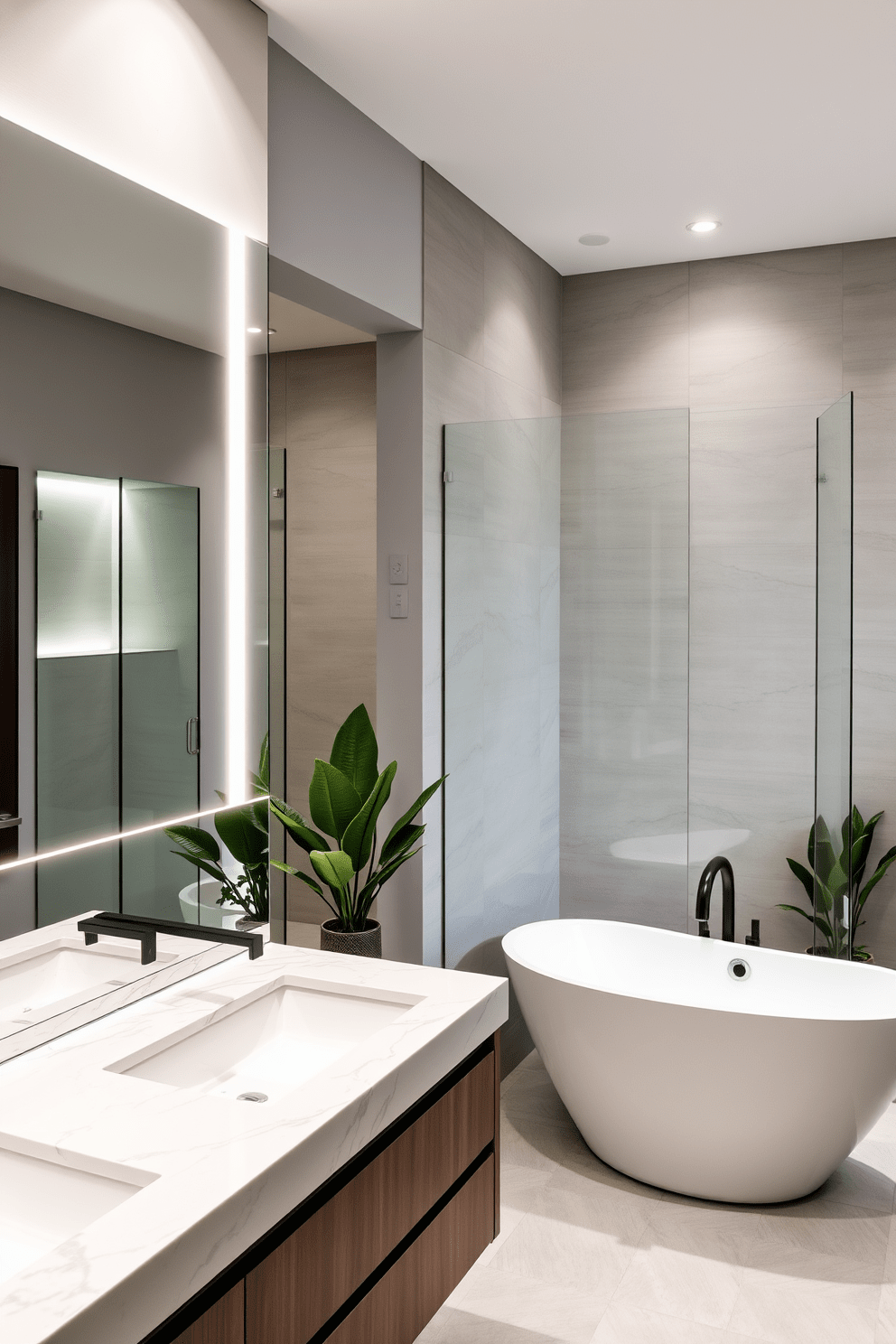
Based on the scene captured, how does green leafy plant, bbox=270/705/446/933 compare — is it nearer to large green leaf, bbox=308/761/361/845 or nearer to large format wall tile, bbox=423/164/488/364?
large green leaf, bbox=308/761/361/845

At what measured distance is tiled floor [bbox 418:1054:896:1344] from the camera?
2.20 metres

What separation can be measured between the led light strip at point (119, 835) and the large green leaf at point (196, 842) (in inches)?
0.6

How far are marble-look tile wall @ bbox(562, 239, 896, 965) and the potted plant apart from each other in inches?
33.7

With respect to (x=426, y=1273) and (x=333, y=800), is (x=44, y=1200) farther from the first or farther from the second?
(x=333, y=800)

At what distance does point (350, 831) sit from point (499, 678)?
2.76 feet

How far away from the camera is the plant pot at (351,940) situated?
265cm

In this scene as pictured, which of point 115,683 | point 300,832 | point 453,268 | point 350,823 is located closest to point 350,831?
point 350,823

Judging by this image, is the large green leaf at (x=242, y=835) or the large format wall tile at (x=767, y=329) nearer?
the large green leaf at (x=242, y=835)

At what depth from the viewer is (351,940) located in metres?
2.66

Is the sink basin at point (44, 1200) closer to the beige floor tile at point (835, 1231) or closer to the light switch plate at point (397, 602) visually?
the beige floor tile at point (835, 1231)

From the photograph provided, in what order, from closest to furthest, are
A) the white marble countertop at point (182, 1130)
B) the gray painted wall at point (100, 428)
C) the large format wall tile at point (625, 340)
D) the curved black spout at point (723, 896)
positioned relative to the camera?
the white marble countertop at point (182, 1130) → the gray painted wall at point (100, 428) → the curved black spout at point (723, 896) → the large format wall tile at point (625, 340)

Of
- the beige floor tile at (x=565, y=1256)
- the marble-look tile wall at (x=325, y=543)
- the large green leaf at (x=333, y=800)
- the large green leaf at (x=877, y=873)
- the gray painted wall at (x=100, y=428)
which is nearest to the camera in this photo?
the gray painted wall at (x=100, y=428)

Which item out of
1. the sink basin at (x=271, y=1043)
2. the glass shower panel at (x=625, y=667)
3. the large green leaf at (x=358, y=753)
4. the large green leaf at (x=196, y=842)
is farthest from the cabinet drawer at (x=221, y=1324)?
the glass shower panel at (x=625, y=667)

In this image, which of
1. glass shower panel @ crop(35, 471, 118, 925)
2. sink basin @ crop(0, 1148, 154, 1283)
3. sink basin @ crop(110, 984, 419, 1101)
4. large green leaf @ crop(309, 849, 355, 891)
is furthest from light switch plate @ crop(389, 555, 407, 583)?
sink basin @ crop(0, 1148, 154, 1283)
